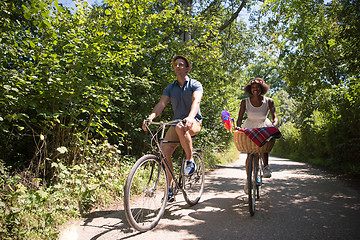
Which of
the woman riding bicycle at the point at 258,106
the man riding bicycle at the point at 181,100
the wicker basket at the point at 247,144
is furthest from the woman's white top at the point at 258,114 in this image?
the man riding bicycle at the point at 181,100

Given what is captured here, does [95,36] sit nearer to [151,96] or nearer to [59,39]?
[59,39]

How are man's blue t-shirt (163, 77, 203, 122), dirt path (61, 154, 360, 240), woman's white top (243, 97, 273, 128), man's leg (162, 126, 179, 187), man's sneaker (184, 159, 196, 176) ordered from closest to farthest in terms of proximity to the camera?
dirt path (61, 154, 360, 240), man's sneaker (184, 159, 196, 176), man's leg (162, 126, 179, 187), man's blue t-shirt (163, 77, 203, 122), woman's white top (243, 97, 273, 128)

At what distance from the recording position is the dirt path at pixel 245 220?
318 centimetres

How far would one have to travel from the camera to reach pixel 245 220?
12.3ft

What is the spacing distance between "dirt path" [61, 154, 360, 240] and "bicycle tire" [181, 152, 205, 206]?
152 millimetres

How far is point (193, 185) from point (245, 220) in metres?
1.16

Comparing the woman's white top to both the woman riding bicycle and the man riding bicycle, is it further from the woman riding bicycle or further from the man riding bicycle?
the man riding bicycle

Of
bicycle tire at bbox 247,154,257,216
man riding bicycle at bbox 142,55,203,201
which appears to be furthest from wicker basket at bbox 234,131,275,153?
man riding bicycle at bbox 142,55,203,201

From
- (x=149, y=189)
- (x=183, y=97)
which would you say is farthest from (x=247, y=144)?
(x=149, y=189)

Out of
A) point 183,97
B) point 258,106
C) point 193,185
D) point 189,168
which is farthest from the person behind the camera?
point 258,106

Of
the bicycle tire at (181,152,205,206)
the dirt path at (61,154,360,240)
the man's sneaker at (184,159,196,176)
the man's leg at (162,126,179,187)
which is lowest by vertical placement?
the dirt path at (61,154,360,240)

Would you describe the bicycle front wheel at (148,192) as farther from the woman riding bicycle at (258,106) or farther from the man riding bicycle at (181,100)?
the woman riding bicycle at (258,106)

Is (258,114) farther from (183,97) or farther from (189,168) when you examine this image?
(189,168)

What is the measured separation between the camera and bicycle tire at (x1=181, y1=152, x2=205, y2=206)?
4.27 meters
